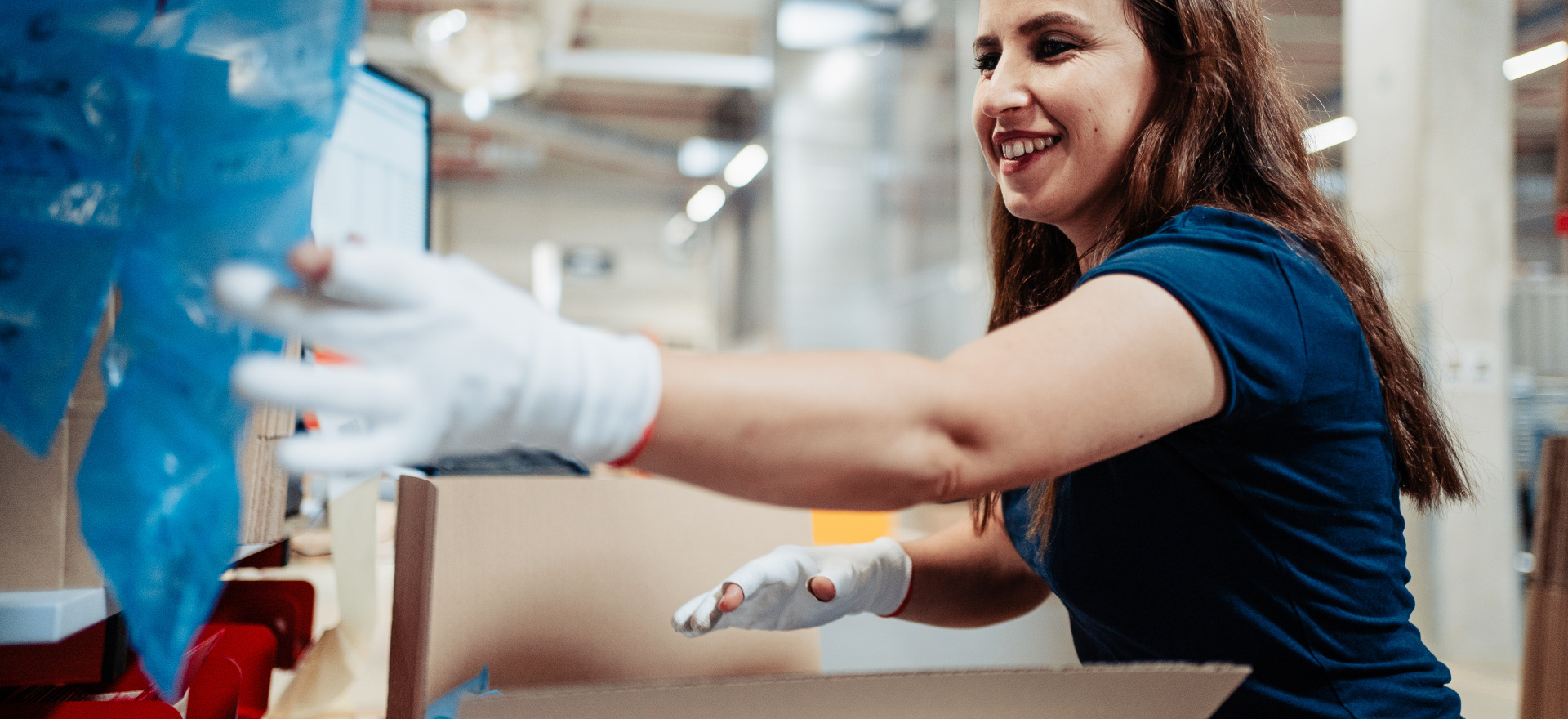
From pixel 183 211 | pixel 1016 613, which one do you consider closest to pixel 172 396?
pixel 183 211

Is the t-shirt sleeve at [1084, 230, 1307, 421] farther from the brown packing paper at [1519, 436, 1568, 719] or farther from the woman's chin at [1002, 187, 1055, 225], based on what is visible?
the brown packing paper at [1519, 436, 1568, 719]

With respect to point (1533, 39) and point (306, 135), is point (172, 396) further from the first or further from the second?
point (1533, 39)

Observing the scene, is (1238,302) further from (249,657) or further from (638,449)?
(249,657)

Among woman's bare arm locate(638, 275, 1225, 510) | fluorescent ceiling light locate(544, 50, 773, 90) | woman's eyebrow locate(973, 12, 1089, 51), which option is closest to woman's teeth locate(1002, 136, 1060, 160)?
woman's eyebrow locate(973, 12, 1089, 51)

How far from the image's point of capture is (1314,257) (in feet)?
2.54

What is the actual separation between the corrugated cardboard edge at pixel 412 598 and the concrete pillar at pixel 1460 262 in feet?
9.52

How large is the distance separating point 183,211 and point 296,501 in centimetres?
68

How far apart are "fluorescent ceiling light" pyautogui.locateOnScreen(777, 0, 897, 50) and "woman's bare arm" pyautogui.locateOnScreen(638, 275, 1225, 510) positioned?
5610 mm

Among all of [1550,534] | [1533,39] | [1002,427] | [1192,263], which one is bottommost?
[1550,534]

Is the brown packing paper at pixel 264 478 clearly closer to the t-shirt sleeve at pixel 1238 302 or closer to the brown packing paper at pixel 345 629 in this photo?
the brown packing paper at pixel 345 629

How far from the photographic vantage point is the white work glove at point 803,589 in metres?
0.87

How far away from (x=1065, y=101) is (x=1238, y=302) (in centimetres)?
36

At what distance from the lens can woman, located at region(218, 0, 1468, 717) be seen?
0.44 metres

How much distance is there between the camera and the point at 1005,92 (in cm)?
96
